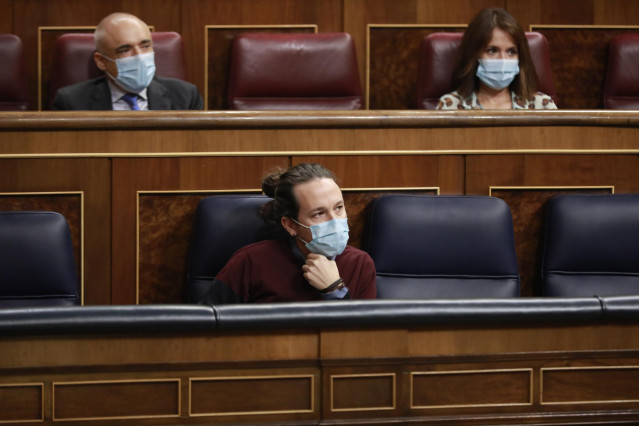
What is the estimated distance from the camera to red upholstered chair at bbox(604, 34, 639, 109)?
48.9 inches

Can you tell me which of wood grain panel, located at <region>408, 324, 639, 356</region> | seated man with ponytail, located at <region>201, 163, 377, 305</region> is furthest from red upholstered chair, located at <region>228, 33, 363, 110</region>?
wood grain panel, located at <region>408, 324, 639, 356</region>

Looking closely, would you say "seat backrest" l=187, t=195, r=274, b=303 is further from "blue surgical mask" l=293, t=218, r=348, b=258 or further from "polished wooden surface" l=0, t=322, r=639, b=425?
"polished wooden surface" l=0, t=322, r=639, b=425

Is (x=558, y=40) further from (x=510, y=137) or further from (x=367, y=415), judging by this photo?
(x=367, y=415)

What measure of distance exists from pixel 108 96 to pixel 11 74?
20 centimetres

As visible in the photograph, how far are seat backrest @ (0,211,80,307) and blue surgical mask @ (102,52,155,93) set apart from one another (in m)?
0.31

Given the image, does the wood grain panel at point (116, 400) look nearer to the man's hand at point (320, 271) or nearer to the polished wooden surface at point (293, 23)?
the man's hand at point (320, 271)

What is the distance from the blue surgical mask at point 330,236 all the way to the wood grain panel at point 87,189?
21 cm

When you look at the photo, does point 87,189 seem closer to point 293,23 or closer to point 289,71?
point 289,71

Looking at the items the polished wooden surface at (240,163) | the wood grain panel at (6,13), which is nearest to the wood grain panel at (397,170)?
the polished wooden surface at (240,163)

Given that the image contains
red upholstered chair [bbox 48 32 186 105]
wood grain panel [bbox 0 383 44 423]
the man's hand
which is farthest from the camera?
red upholstered chair [bbox 48 32 186 105]

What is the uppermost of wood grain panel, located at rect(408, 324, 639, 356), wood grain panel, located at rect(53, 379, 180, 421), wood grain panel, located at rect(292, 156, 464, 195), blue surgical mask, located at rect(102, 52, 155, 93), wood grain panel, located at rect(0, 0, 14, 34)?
wood grain panel, located at rect(0, 0, 14, 34)

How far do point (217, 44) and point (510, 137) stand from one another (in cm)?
53

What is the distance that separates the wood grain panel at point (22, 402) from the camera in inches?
20.5

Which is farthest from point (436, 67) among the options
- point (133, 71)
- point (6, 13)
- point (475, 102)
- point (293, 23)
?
point (6, 13)
